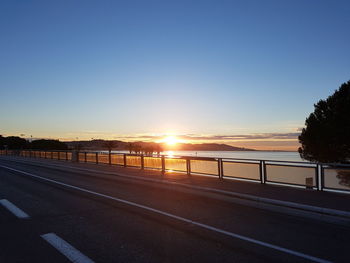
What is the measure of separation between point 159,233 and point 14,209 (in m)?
5.09

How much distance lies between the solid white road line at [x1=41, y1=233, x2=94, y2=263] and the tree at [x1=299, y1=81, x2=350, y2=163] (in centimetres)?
3682

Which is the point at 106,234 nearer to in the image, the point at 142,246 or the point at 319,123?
the point at 142,246

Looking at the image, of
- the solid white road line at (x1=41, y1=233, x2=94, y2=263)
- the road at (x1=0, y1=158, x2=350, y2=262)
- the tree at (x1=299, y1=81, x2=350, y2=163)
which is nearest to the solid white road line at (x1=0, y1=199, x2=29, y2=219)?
the road at (x1=0, y1=158, x2=350, y2=262)

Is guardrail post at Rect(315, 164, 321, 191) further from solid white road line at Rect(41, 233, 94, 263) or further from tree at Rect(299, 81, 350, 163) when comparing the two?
tree at Rect(299, 81, 350, 163)

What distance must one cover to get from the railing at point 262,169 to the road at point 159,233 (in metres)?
3.55

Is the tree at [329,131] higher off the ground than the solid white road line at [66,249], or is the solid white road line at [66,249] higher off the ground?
the tree at [329,131]

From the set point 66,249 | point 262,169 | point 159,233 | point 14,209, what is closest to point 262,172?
point 262,169

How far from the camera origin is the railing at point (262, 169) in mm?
12234

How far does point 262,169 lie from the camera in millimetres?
14812

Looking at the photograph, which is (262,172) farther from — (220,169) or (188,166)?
(188,166)

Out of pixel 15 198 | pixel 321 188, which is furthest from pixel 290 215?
pixel 15 198

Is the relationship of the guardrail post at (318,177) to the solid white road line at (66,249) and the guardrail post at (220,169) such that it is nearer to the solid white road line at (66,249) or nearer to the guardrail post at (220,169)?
the guardrail post at (220,169)

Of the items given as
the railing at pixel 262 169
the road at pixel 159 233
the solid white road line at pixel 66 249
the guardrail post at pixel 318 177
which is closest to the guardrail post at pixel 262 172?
the railing at pixel 262 169

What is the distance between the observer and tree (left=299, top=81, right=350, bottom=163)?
125 ft
